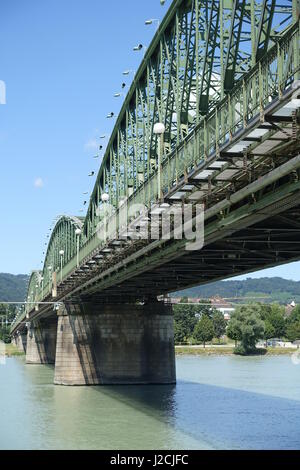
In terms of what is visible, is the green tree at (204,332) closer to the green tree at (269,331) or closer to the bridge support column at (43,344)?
the green tree at (269,331)

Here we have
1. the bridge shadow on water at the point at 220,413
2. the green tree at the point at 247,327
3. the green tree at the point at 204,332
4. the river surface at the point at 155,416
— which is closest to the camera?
the bridge shadow on water at the point at 220,413

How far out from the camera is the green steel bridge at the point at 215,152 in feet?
63.5

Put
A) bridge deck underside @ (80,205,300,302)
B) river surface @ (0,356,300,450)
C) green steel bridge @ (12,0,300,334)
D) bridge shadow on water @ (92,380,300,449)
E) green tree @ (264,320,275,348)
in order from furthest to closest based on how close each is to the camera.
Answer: green tree @ (264,320,275,348) < river surface @ (0,356,300,450) < bridge shadow on water @ (92,380,300,449) < bridge deck underside @ (80,205,300,302) < green steel bridge @ (12,0,300,334)

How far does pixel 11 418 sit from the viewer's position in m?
44.4

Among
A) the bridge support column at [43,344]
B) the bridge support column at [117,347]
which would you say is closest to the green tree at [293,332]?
the bridge support column at [43,344]

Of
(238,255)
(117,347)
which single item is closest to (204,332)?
(117,347)

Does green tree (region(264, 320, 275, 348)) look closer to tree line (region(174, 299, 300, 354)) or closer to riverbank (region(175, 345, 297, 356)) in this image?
tree line (region(174, 299, 300, 354))

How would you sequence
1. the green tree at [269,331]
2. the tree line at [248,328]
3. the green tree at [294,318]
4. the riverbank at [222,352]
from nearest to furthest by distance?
1. the tree line at [248,328]
2. the riverbank at [222,352]
3. the green tree at [269,331]
4. the green tree at [294,318]

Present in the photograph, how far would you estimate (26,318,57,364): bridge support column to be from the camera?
392ft

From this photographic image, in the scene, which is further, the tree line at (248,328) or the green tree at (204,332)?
the green tree at (204,332)

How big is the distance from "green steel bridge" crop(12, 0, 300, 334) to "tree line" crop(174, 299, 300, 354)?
79.6m

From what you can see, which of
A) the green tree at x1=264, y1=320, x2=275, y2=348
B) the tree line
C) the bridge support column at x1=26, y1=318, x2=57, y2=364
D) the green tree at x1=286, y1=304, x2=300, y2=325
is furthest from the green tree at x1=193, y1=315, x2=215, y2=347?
the bridge support column at x1=26, y1=318, x2=57, y2=364

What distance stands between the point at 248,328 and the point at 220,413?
8984 cm

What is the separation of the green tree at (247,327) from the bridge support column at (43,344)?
104 ft
